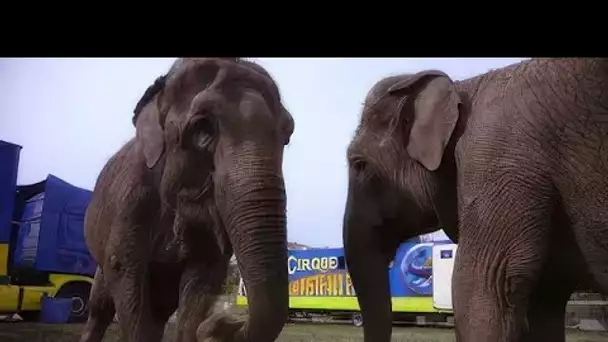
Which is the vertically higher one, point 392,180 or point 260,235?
point 392,180

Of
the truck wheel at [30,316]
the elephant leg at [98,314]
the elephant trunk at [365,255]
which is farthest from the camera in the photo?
the truck wheel at [30,316]

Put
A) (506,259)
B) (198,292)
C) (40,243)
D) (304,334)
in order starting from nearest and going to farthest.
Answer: (506,259) < (198,292) < (40,243) < (304,334)

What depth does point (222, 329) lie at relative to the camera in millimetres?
1756

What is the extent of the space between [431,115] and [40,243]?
1.74m

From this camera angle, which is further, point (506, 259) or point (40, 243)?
point (40, 243)

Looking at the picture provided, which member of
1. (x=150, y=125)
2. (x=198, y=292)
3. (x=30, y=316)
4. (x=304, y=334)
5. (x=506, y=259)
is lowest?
(x=304, y=334)

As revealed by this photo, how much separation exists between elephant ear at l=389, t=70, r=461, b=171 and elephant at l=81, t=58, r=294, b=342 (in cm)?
39

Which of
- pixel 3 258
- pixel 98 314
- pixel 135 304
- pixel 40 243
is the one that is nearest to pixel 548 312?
pixel 135 304

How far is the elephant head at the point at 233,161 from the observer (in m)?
1.69

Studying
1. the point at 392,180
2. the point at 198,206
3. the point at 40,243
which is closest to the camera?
the point at 198,206

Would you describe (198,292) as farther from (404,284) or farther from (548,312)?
(404,284)

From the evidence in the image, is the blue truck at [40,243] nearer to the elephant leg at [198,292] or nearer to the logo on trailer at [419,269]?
the elephant leg at [198,292]

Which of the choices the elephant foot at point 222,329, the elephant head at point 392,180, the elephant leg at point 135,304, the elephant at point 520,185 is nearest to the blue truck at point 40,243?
the elephant leg at point 135,304

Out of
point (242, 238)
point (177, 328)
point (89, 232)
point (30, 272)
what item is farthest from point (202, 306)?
point (30, 272)
